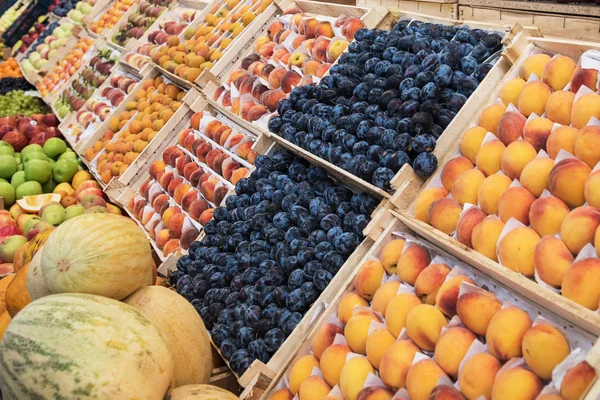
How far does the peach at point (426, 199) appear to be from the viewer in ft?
6.38

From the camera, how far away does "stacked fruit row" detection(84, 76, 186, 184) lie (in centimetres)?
422

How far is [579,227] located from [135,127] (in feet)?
11.8

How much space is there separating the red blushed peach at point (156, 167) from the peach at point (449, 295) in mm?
2664

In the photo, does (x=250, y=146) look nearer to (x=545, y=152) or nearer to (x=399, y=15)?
(x=399, y=15)

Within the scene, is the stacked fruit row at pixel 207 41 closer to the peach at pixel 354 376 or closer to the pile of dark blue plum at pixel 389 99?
the pile of dark blue plum at pixel 389 99

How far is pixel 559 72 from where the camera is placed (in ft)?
6.03

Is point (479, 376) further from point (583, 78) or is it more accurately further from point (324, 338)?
point (583, 78)

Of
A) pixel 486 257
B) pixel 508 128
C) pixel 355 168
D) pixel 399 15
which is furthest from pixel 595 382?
pixel 399 15

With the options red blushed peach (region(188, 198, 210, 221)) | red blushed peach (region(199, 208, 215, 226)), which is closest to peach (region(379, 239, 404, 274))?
red blushed peach (region(199, 208, 215, 226))

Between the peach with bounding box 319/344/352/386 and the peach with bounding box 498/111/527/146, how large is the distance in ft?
2.71

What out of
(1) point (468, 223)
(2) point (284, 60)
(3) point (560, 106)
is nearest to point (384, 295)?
(1) point (468, 223)

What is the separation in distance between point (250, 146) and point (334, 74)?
2.42 feet

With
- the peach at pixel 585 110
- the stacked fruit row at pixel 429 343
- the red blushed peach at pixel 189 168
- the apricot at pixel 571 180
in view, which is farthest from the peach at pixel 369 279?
the red blushed peach at pixel 189 168

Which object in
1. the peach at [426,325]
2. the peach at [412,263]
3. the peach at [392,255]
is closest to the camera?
the peach at [426,325]
